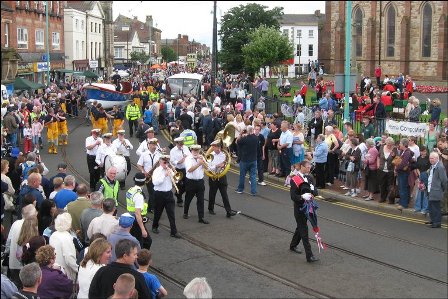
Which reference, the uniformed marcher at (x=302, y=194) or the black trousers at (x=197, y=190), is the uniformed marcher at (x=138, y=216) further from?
the black trousers at (x=197, y=190)

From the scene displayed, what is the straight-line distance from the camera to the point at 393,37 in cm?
5672

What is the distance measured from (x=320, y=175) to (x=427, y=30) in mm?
Answer: 41971

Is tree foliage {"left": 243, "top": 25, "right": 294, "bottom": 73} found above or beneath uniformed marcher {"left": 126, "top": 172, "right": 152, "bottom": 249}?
above

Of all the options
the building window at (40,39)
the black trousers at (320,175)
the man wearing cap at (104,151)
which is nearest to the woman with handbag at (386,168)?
the black trousers at (320,175)

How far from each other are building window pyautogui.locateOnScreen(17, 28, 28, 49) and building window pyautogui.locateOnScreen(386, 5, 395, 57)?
108ft

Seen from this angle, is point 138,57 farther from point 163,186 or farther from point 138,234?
point 138,234

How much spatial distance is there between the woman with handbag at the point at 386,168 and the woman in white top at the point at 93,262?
959 centimetres

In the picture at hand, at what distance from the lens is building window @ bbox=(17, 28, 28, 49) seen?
151 feet

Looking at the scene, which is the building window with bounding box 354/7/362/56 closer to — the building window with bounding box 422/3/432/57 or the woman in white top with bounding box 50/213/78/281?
the building window with bounding box 422/3/432/57

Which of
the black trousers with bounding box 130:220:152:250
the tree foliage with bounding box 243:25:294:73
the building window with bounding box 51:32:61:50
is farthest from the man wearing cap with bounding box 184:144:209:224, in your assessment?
the building window with bounding box 51:32:61:50

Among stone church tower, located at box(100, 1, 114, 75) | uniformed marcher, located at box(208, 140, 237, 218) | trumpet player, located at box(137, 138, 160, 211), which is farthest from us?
stone church tower, located at box(100, 1, 114, 75)

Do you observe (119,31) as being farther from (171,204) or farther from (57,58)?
(171,204)

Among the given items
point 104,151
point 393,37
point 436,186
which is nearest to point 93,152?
point 104,151

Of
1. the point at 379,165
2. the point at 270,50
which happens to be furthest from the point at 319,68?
the point at 379,165
